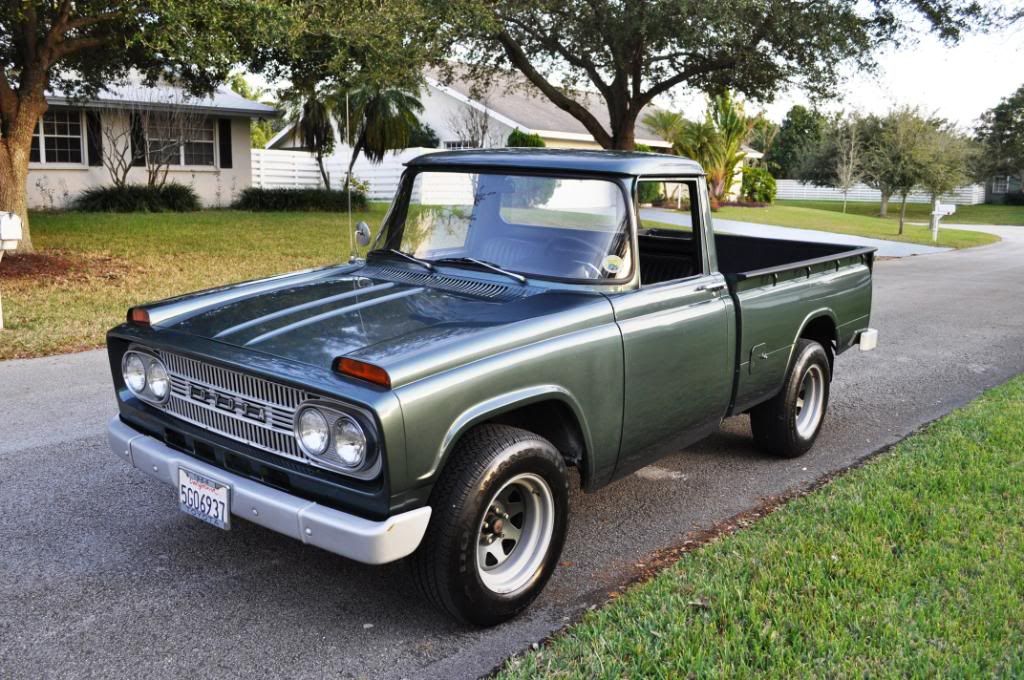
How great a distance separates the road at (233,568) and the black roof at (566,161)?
5.75 feet

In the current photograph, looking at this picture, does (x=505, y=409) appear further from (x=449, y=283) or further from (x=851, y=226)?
(x=851, y=226)

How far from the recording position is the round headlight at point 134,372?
12.8ft

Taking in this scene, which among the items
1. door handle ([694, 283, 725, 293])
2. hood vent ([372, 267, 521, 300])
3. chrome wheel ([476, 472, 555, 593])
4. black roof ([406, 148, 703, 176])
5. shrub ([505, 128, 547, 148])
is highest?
shrub ([505, 128, 547, 148])

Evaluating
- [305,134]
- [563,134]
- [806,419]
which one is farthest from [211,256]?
[563,134]

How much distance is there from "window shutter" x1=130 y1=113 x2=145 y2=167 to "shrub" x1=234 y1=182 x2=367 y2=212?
9.82 ft

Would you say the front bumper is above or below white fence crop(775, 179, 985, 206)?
below

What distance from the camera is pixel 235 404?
11.4ft

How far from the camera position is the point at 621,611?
11.5 ft

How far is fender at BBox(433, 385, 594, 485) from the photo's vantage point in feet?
10.6

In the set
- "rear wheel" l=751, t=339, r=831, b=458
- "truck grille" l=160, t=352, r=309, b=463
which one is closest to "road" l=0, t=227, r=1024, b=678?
"rear wheel" l=751, t=339, r=831, b=458

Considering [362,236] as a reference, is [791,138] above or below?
above

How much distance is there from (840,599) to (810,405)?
2424 mm

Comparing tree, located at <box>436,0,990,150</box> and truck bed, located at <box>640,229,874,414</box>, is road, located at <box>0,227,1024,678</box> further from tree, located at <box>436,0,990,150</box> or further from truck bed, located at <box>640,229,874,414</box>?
tree, located at <box>436,0,990,150</box>

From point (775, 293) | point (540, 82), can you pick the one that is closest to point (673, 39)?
point (540, 82)
